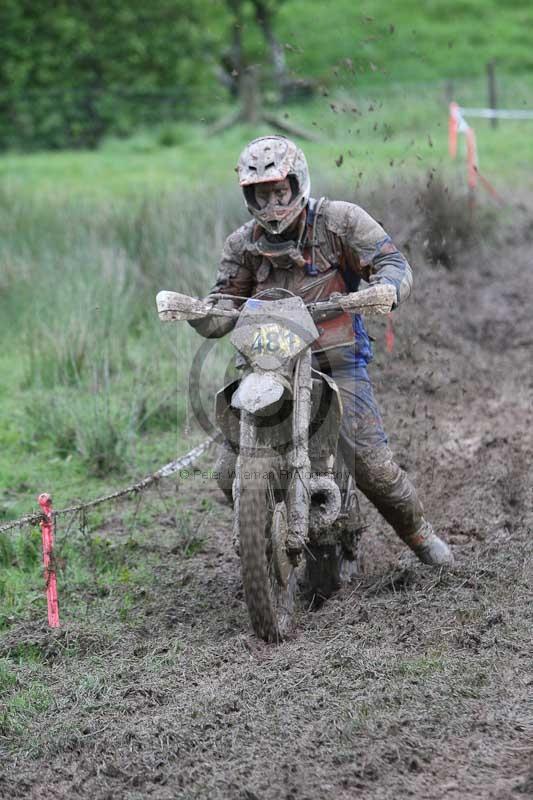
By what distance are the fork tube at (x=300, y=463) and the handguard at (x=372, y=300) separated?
32 centimetres

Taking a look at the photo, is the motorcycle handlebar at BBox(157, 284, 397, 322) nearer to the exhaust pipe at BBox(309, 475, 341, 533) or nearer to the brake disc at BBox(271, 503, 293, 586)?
the exhaust pipe at BBox(309, 475, 341, 533)

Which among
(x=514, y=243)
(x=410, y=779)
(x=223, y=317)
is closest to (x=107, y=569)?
(x=223, y=317)

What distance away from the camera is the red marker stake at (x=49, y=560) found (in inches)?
215

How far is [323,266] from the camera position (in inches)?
215

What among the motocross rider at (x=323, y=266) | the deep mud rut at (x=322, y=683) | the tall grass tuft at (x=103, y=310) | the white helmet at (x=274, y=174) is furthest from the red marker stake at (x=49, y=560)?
the tall grass tuft at (x=103, y=310)

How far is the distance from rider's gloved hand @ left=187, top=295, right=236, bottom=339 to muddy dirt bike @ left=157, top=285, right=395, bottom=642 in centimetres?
16

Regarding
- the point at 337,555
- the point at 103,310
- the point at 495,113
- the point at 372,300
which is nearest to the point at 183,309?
the point at 372,300

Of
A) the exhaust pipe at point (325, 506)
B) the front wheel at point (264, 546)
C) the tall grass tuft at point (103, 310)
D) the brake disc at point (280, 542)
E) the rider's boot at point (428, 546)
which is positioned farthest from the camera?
the tall grass tuft at point (103, 310)

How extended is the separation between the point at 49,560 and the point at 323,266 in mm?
1812

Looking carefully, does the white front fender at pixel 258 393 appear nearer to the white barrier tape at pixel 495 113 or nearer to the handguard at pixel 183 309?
the handguard at pixel 183 309

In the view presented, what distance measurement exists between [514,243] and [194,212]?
3865 millimetres

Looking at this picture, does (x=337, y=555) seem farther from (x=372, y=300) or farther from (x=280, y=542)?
(x=372, y=300)

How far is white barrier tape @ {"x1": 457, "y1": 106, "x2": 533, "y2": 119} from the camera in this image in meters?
18.9

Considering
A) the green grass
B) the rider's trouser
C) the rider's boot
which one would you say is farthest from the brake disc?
the green grass
